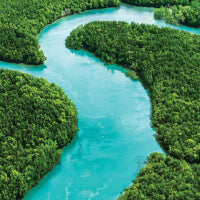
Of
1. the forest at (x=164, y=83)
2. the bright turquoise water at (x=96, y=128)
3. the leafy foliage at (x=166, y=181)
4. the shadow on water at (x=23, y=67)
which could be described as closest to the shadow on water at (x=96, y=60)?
the bright turquoise water at (x=96, y=128)

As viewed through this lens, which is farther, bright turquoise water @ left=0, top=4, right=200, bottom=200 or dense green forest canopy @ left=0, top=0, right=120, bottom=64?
dense green forest canopy @ left=0, top=0, right=120, bottom=64

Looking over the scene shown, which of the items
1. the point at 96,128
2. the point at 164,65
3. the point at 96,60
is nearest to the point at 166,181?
the point at 96,128

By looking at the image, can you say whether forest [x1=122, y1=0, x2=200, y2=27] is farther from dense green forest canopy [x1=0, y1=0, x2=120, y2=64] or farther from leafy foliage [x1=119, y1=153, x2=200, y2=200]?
leafy foliage [x1=119, y1=153, x2=200, y2=200]

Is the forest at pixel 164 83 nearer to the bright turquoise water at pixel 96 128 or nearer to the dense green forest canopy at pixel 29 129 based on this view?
the bright turquoise water at pixel 96 128

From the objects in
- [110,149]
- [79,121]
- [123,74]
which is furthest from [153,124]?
[123,74]

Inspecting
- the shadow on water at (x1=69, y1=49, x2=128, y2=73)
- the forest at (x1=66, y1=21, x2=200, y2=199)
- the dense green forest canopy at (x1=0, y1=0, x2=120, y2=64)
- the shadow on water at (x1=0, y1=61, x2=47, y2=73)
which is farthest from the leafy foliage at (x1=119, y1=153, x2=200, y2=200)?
the dense green forest canopy at (x1=0, y1=0, x2=120, y2=64)

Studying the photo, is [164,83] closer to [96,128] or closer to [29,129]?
[96,128]
